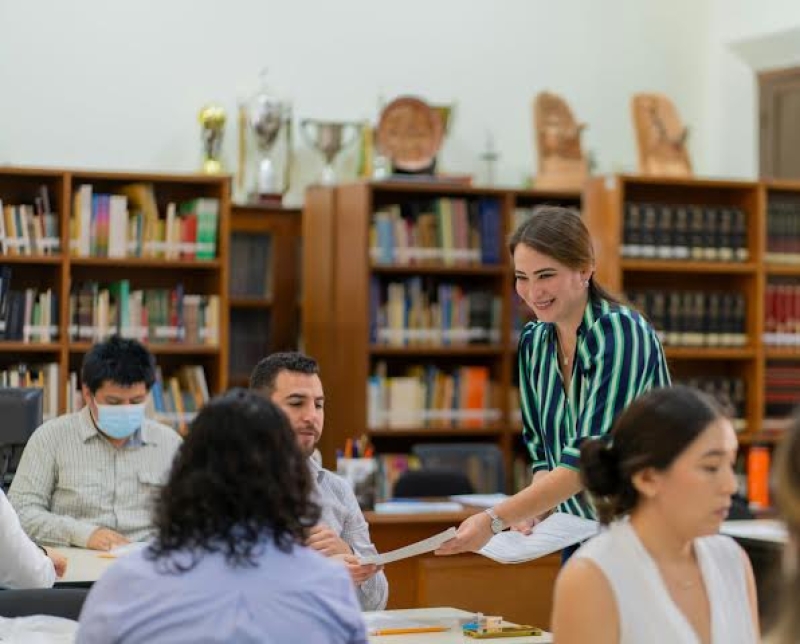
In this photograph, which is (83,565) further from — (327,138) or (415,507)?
(327,138)

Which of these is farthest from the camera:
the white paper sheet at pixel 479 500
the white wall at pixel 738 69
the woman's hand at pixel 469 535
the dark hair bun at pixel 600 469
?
the white wall at pixel 738 69

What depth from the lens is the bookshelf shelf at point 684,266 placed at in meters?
8.26

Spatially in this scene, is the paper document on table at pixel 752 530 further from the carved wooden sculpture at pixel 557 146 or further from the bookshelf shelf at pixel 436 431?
the carved wooden sculpture at pixel 557 146

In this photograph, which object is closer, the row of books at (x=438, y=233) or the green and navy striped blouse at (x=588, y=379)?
the green and navy striped blouse at (x=588, y=379)

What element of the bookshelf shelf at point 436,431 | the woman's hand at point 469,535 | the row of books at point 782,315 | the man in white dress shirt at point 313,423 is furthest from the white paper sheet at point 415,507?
the row of books at point 782,315

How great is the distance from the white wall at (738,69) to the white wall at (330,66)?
0.08 meters

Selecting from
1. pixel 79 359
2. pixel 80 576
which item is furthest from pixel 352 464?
pixel 79 359

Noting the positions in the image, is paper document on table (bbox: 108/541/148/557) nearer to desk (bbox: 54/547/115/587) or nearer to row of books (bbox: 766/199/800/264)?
desk (bbox: 54/547/115/587)

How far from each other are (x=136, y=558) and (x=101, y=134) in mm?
6478

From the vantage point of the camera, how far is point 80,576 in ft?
13.9

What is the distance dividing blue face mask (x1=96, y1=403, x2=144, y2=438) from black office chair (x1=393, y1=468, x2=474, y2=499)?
5.83ft

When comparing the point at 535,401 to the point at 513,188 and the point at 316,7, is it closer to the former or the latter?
the point at 513,188

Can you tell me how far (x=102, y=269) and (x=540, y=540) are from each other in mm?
4701

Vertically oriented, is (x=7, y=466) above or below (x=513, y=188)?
below
